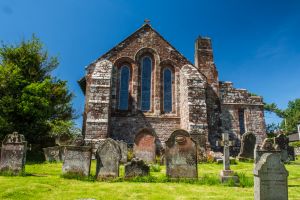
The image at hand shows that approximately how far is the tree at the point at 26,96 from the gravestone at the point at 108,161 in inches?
316

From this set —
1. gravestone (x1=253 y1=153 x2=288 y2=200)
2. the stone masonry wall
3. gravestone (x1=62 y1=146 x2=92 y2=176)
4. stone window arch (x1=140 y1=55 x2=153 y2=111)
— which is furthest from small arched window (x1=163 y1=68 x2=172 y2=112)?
gravestone (x1=253 y1=153 x2=288 y2=200)

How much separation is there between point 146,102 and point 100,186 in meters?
11.8

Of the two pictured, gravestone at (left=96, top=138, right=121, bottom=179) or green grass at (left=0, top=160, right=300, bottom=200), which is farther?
gravestone at (left=96, top=138, right=121, bottom=179)

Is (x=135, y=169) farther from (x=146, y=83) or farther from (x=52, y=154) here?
(x=146, y=83)

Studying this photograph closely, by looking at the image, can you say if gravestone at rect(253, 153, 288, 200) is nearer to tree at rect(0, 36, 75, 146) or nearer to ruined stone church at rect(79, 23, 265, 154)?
ruined stone church at rect(79, 23, 265, 154)

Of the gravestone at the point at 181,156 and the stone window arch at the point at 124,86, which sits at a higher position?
the stone window arch at the point at 124,86

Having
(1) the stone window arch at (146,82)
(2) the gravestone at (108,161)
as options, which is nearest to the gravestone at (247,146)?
(1) the stone window arch at (146,82)

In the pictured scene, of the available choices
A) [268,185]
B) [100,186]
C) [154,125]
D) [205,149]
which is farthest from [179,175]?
[154,125]

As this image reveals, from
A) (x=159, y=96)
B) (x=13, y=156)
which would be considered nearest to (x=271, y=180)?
(x=13, y=156)

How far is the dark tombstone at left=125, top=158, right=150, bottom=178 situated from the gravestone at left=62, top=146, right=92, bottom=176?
4.52 feet

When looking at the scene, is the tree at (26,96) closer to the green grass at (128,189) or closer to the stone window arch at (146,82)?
the stone window arch at (146,82)

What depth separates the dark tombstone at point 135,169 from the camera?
373 inches

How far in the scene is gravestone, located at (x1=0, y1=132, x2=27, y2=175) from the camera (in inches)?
385

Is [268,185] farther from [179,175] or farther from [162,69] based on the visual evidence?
[162,69]
